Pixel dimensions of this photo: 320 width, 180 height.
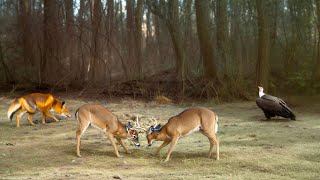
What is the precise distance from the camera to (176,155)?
8.19 metres

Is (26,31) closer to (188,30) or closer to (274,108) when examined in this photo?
(188,30)

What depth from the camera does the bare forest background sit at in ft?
58.1

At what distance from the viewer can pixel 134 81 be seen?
61.8ft

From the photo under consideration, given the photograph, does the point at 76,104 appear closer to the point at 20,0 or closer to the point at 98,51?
the point at 98,51

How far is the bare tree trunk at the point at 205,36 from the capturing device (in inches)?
722

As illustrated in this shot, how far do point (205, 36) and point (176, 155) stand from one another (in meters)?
10.9

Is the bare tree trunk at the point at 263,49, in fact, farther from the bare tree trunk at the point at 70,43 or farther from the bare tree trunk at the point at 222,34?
the bare tree trunk at the point at 70,43

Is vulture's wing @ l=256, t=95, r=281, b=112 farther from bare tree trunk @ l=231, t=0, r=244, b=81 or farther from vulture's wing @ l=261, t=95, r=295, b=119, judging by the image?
bare tree trunk @ l=231, t=0, r=244, b=81

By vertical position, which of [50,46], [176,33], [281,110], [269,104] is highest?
[176,33]

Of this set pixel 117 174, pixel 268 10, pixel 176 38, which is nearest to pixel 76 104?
pixel 176 38

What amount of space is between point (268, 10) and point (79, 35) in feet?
23.1

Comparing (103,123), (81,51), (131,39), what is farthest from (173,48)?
(103,123)

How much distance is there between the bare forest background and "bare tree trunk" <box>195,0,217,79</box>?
0.12 ft

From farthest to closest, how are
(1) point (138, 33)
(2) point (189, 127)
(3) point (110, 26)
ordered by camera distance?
(1) point (138, 33) < (3) point (110, 26) < (2) point (189, 127)
